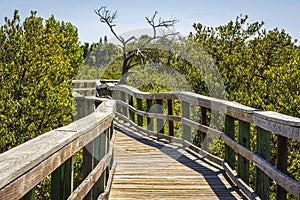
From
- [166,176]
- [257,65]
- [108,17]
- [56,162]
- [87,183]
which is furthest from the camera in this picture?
[108,17]

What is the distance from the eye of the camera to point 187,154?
262 inches

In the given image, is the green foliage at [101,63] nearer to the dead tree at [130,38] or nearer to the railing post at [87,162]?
the dead tree at [130,38]

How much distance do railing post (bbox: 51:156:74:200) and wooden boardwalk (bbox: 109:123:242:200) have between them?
1.87 m

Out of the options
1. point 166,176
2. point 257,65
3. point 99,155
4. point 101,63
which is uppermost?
point 101,63

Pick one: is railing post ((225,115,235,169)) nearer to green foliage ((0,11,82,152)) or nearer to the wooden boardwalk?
the wooden boardwalk

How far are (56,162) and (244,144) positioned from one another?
2.72 m

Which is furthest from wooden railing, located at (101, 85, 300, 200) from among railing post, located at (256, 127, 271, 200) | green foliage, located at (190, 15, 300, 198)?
green foliage, located at (190, 15, 300, 198)

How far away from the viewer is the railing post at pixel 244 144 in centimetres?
438

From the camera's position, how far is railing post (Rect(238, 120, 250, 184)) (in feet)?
14.4

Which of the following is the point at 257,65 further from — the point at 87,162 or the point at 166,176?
the point at 87,162

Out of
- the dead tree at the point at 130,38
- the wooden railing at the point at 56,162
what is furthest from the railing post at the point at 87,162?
the dead tree at the point at 130,38

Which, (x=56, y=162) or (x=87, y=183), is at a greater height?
(x=56, y=162)

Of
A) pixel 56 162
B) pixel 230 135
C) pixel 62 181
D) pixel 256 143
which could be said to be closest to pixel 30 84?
pixel 230 135

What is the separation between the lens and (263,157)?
3805 millimetres
